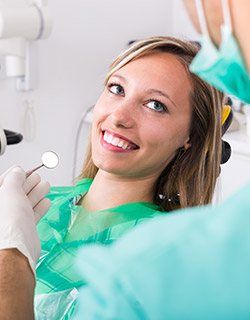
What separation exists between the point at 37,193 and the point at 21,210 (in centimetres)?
18

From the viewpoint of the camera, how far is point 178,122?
1.53 meters

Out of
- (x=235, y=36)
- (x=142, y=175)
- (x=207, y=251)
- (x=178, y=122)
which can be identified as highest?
(x=235, y=36)

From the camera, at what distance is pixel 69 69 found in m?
2.97

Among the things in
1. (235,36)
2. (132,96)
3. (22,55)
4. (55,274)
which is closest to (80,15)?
(22,55)

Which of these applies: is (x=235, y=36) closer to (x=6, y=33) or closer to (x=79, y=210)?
(x=79, y=210)

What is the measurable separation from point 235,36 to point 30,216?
73 centimetres

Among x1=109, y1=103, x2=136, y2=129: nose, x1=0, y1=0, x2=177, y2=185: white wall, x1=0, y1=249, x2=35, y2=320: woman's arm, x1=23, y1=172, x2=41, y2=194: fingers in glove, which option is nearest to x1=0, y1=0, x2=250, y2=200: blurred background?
x1=0, y1=0, x2=177, y2=185: white wall

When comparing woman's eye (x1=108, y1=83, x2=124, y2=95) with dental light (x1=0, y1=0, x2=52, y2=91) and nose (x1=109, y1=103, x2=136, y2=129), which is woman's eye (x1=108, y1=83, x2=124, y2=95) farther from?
dental light (x1=0, y1=0, x2=52, y2=91)

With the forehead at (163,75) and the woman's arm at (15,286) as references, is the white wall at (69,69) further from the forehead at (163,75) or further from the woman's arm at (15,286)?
the woman's arm at (15,286)

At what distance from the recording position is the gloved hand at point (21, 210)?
3.73ft

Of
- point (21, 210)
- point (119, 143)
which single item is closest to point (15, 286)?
point (21, 210)

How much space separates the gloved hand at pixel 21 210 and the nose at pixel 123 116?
9.2 inches

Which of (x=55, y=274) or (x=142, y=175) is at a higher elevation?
(x=142, y=175)

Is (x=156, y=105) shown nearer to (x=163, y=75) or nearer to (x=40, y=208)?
(x=163, y=75)
